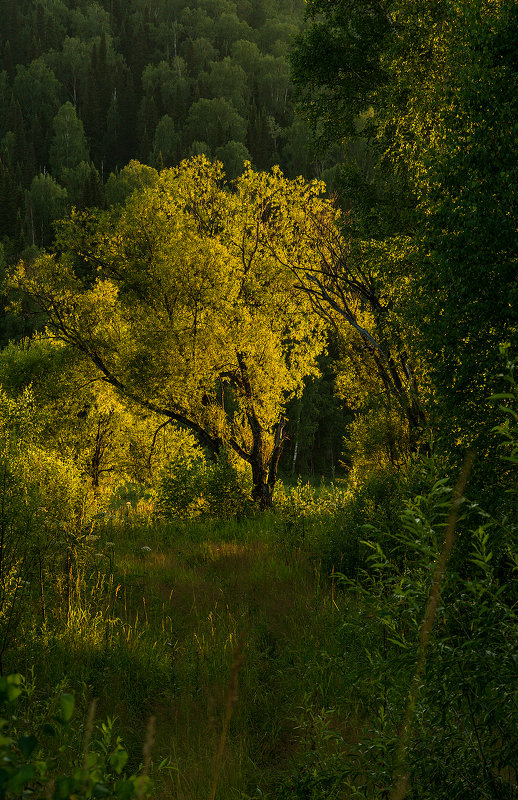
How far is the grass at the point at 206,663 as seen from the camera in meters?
5.28

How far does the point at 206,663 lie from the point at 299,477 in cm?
1041

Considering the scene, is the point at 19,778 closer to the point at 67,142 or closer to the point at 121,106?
the point at 67,142

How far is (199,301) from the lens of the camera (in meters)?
17.0

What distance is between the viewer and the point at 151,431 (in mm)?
24656

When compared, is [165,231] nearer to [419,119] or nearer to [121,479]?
[419,119]

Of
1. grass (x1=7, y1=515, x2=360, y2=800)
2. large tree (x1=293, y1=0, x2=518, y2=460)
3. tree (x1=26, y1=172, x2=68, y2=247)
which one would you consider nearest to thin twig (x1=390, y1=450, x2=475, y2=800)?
grass (x1=7, y1=515, x2=360, y2=800)

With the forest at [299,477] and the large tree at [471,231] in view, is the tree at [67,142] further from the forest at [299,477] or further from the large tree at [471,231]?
the large tree at [471,231]

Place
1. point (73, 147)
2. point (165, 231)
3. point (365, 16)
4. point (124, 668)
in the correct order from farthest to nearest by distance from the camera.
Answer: point (73, 147) → point (165, 231) → point (365, 16) → point (124, 668)

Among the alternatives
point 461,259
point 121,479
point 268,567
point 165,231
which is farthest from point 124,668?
point 121,479

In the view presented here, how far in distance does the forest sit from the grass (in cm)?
4

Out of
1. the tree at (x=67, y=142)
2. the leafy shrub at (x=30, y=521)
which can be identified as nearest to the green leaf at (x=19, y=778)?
the leafy shrub at (x=30, y=521)

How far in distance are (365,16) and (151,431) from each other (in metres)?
16.9

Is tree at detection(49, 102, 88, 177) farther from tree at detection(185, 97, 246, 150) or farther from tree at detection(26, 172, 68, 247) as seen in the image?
tree at detection(185, 97, 246, 150)

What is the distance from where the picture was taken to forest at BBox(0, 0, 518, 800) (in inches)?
117
